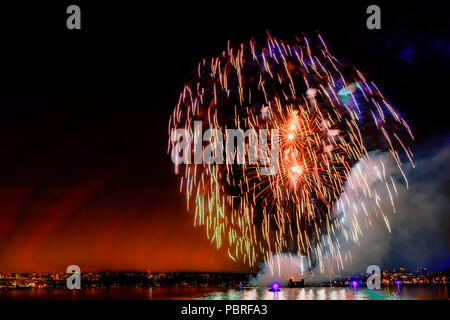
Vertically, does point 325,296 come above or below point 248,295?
above

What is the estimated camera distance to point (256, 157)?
63.0 ft

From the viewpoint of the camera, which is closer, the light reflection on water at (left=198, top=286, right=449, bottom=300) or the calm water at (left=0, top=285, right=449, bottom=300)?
the light reflection on water at (left=198, top=286, right=449, bottom=300)

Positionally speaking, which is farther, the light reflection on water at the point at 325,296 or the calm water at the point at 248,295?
the calm water at the point at 248,295

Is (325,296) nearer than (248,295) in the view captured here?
Yes
